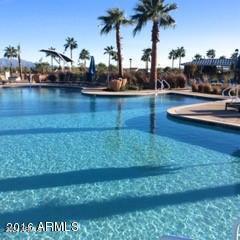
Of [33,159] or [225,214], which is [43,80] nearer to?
[33,159]

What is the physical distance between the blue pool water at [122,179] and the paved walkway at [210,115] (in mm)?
342

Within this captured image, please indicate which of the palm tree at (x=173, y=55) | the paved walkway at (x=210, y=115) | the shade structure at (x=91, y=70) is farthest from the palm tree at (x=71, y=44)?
the paved walkway at (x=210, y=115)

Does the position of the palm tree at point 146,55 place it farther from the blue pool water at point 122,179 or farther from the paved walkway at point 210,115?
the blue pool water at point 122,179

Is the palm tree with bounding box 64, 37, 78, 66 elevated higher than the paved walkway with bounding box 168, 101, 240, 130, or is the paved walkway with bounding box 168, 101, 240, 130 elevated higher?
the palm tree with bounding box 64, 37, 78, 66

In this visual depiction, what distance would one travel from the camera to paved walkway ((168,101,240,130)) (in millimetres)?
12344

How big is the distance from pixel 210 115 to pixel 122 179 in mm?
7566

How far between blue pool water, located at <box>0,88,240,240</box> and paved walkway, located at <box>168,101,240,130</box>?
1.12 ft

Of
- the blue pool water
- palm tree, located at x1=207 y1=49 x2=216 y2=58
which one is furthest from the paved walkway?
palm tree, located at x1=207 y1=49 x2=216 y2=58

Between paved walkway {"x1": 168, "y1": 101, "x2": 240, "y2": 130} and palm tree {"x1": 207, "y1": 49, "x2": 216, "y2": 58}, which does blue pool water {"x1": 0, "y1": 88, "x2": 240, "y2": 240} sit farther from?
palm tree {"x1": 207, "y1": 49, "x2": 216, "y2": 58}

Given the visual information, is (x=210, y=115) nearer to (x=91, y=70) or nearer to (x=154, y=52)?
(x=154, y=52)

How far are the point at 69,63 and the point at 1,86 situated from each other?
46.1 ft

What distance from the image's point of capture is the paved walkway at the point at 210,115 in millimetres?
12344

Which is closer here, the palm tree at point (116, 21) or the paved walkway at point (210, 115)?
the paved walkway at point (210, 115)

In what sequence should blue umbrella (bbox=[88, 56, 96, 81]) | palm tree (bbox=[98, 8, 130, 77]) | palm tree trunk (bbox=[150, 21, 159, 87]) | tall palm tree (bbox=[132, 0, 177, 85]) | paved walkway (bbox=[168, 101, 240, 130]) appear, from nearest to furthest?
paved walkway (bbox=[168, 101, 240, 130]) < tall palm tree (bbox=[132, 0, 177, 85]) < palm tree trunk (bbox=[150, 21, 159, 87]) < palm tree (bbox=[98, 8, 130, 77]) < blue umbrella (bbox=[88, 56, 96, 81])
